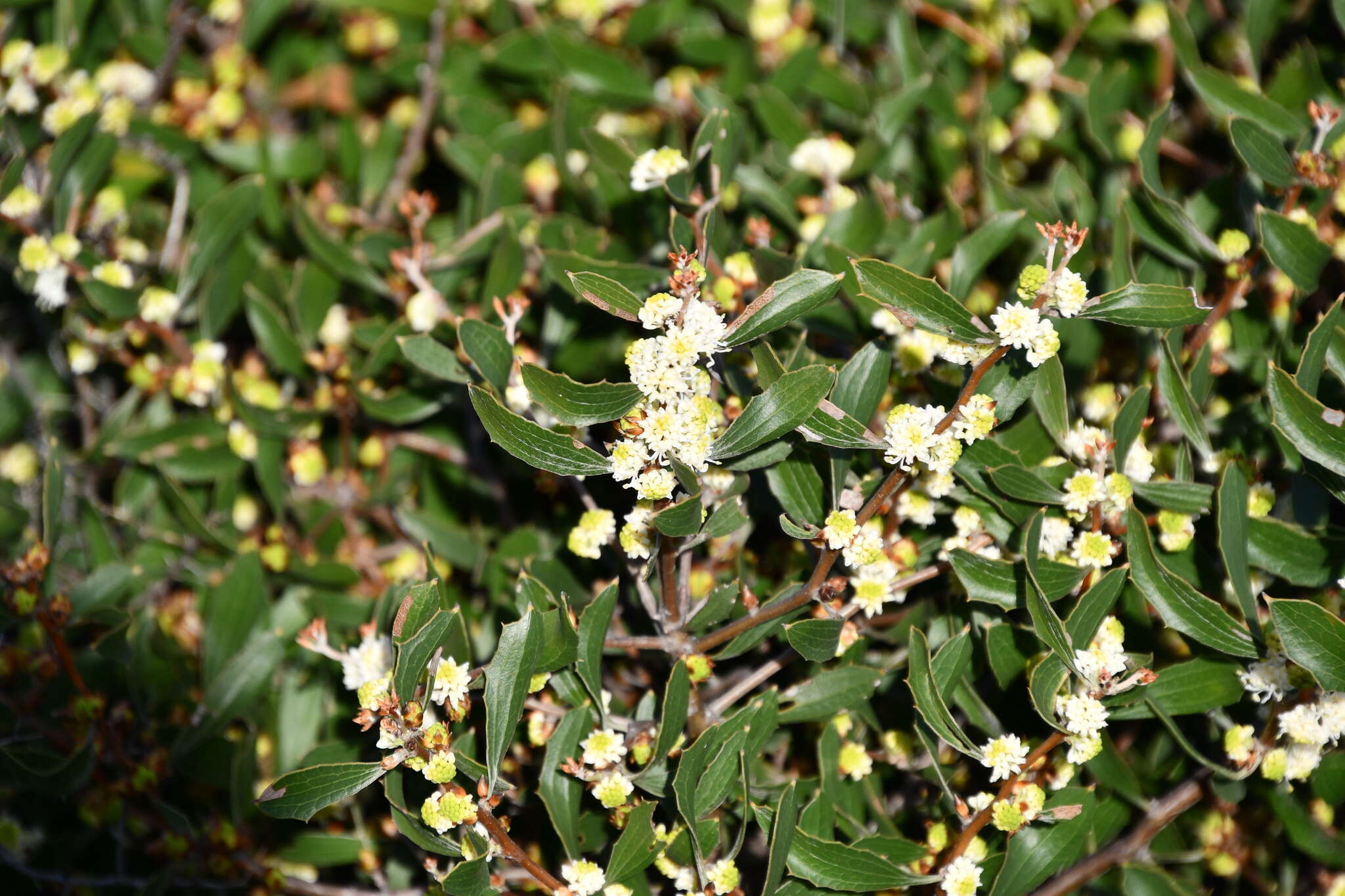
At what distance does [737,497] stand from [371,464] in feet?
2.92

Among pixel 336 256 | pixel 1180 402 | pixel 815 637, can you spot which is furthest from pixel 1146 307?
pixel 336 256

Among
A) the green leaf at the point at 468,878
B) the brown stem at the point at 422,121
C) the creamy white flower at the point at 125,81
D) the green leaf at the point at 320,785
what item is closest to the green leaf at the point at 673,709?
the green leaf at the point at 468,878

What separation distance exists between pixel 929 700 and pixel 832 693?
16 centimetres

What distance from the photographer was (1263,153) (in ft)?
5.10

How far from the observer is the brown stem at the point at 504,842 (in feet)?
4.23

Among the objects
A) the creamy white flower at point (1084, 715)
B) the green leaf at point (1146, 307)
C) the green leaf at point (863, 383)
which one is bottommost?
the creamy white flower at point (1084, 715)

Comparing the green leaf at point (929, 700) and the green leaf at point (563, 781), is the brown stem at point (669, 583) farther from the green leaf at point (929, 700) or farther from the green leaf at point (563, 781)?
the green leaf at point (929, 700)

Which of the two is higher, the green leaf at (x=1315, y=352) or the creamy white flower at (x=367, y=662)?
the green leaf at (x=1315, y=352)

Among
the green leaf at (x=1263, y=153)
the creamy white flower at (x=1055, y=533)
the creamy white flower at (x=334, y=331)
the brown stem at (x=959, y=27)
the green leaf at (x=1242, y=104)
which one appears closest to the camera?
the creamy white flower at (x=1055, y=533)

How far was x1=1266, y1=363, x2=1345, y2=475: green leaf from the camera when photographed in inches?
52.5

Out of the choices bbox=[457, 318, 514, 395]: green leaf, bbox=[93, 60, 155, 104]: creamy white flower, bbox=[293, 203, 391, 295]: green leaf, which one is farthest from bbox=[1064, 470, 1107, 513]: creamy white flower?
bbox=[93, 60, 155, 104]: creamy white flower

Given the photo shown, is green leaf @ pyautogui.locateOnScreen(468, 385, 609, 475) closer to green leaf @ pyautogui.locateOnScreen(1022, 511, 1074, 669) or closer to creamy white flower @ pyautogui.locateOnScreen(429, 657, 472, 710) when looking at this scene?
creamy white flower @ pyautogui.locateOnScreen(429, 657, 472, 710)

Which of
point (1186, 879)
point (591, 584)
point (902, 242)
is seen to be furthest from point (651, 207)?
point (1186, 879)

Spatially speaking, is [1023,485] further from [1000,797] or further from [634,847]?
[634,847]
